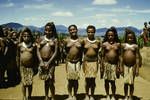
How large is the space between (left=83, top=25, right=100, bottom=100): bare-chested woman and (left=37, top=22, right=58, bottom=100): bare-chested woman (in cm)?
83

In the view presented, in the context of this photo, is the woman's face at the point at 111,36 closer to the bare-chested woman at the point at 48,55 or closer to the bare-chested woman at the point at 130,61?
the bare-chested woman at the point at 130,61

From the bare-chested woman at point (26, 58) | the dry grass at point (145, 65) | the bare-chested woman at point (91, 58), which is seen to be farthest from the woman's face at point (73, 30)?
the dry grass at point (145, 65)

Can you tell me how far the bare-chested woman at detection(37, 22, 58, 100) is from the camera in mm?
8547

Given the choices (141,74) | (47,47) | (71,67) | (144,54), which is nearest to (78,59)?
(71,67)

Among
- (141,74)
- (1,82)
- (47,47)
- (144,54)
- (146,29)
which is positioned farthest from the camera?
Result: (146,29)

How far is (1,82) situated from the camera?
11578 mm

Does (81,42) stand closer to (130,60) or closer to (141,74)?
(130,60)

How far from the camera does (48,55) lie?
8.62 metres

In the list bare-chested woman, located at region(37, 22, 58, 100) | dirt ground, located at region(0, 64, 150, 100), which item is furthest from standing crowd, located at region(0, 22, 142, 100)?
dirt ground, located at region(0, 64, 150, 100)

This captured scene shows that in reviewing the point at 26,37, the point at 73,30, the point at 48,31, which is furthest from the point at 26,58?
the point at 73,30

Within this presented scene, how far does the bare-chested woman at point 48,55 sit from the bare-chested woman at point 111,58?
1282mm

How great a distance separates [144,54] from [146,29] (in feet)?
14.2

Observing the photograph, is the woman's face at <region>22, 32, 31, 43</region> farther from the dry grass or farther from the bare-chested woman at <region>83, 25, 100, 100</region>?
the dry grass

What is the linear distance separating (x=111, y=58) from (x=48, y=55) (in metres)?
1.58
